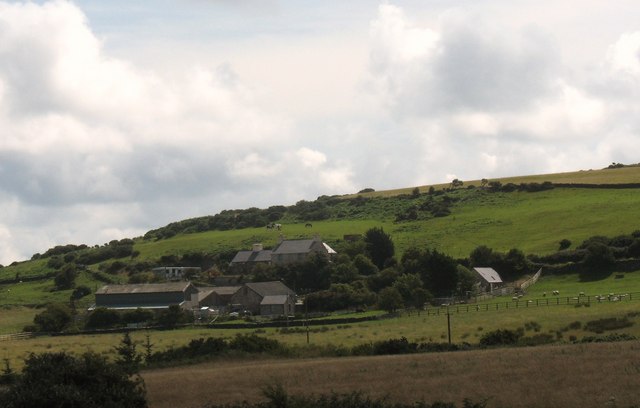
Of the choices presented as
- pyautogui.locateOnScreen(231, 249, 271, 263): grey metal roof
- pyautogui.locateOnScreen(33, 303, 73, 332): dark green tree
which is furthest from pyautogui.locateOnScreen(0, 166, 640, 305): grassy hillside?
pyautogui.locateOnScreen(33, 303, 73, 332): dark green tree

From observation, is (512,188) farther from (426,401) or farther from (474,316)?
(426,401)

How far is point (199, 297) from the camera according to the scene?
111 meters

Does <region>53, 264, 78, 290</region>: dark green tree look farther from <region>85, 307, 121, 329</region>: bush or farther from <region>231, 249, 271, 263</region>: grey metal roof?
<region>85, 307, 121, 329</region>: bush

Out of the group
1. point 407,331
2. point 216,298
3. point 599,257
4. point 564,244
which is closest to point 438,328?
point 407,331

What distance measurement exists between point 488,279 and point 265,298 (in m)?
24.7

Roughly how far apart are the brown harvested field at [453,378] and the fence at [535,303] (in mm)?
25621

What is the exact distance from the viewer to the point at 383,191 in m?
183

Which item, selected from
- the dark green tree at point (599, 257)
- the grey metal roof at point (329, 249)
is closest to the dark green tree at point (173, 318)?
the grey metal roof at point (329, 249)

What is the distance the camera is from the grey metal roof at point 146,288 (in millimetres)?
110250

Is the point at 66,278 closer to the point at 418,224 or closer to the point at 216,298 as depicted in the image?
the point at 216,298

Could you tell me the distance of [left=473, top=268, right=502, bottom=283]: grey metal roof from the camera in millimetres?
95575

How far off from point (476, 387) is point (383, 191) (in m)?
147

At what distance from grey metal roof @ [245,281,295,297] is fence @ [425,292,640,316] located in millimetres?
28085

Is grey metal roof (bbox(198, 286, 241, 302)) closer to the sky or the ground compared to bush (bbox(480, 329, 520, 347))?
closer to the sky
